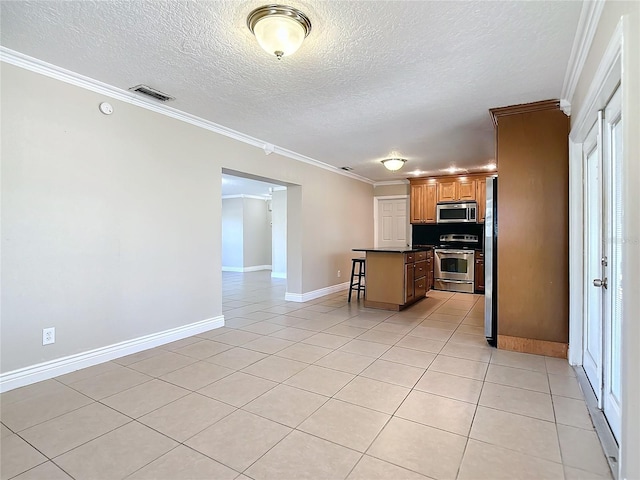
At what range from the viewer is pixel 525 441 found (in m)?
1.85

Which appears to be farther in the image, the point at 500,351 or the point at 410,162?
the point at 410,162

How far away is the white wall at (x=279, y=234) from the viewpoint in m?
9.40

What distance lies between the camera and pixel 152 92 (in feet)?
10.2

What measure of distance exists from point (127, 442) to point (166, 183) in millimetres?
2495

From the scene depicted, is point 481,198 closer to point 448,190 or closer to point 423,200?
point 448,190

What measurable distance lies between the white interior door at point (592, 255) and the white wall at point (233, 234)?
346 inches

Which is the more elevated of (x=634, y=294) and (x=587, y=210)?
(x=587, y=210)

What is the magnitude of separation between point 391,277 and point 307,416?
3.24m

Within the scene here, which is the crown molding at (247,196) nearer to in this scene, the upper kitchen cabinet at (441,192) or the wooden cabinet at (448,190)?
the upper kitchen cabinet at (441,192)

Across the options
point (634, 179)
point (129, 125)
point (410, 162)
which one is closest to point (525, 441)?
point (634, 179)

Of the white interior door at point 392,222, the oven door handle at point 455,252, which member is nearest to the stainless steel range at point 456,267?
the oven door handle at point 455,252

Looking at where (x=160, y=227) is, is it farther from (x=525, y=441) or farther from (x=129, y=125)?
(x=525, y=441)

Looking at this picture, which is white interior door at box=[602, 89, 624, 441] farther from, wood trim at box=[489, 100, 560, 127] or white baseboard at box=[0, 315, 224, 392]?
white baseboard at box=[0, 315, 224, 392]

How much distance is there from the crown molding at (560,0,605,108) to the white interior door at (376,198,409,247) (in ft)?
17.0
